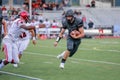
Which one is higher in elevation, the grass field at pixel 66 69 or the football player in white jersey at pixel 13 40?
the football player in white jersey at pixel 13 40

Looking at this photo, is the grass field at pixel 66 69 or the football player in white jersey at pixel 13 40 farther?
the football player in white jersey at pixel 13 40

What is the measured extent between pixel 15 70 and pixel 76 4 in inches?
1223

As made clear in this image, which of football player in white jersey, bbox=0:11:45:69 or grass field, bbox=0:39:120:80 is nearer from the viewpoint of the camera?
grass field, bbox=0:39:120:80

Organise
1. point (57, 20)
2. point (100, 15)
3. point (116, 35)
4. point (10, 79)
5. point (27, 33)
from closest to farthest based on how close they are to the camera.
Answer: point (10, 79) < point (27, 33) < point (116, 35) < point (57, 20) < point (100, 15)

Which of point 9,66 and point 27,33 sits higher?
point 27,33

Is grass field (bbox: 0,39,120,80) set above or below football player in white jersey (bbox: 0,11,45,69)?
below

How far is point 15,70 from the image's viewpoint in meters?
13.9

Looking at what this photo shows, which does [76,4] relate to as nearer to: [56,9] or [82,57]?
[56,9]

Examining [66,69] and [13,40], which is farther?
[66,69]

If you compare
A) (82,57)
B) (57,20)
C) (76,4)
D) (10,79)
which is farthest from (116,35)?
(10,79)

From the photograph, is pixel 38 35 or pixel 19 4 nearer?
pixel 38 35

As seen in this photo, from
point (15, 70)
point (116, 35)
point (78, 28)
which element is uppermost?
point (78, 28)

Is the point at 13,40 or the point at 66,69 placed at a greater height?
the point at 13,40

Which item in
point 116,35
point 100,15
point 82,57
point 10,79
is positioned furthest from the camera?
point 100,15
